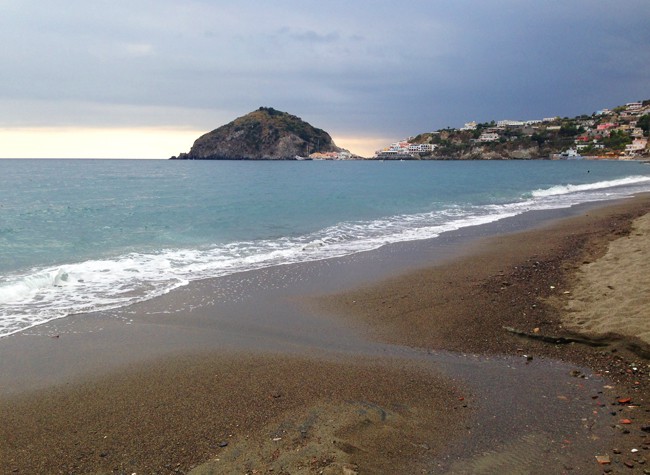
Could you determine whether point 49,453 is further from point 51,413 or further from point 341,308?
point 341,308

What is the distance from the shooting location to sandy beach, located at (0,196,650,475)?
4992mm

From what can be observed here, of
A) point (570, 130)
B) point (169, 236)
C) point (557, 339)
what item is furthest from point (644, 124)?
point (557, 339)

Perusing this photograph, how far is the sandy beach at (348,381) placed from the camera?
499 cm

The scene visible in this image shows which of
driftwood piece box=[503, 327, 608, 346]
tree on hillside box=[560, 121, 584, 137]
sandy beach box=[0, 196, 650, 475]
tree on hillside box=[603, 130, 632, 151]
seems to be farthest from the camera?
tree on hillside box=[560, 121, 584, 137]

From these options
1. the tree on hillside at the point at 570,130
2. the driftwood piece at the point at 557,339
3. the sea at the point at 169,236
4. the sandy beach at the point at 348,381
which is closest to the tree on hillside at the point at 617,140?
the tree on hillside at the point at 570,130

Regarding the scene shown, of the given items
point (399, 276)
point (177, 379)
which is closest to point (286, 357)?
point (177, 379)

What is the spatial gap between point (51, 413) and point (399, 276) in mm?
8918

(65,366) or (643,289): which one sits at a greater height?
(643,289)

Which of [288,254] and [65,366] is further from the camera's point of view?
[288,254]

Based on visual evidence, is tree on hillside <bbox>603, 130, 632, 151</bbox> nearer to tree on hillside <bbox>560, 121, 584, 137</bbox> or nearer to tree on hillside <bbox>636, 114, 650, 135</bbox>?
tree on hillside <bbox>636, 114, 650, 135</bbox>

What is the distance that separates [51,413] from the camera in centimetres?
597

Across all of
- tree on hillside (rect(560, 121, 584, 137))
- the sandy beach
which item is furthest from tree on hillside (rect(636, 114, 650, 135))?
the sandy beach

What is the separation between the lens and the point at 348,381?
6742 mm

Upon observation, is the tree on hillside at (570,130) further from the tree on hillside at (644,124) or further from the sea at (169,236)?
the sea at (169,236)
